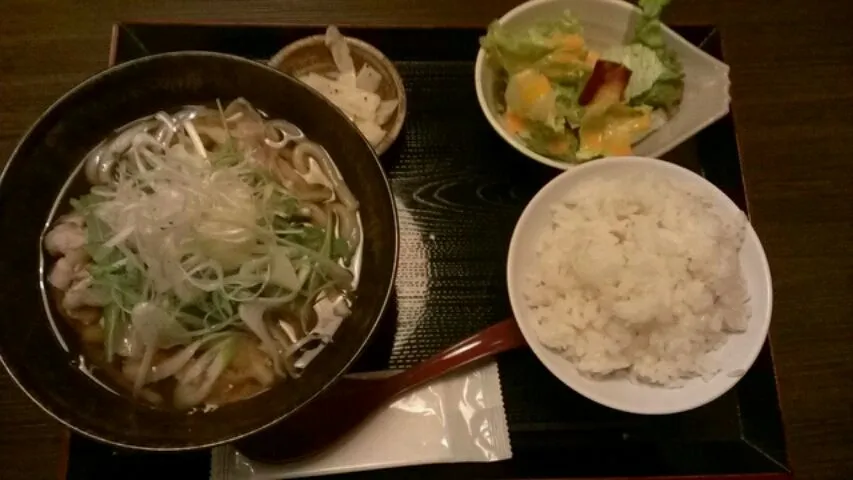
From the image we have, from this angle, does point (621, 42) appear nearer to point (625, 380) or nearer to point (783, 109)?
point (783, 109)

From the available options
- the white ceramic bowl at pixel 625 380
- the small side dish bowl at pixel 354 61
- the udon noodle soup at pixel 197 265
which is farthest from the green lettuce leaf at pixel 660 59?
the udon noodle soup at pixel 197 265

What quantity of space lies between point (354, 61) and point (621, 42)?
0.69 meters

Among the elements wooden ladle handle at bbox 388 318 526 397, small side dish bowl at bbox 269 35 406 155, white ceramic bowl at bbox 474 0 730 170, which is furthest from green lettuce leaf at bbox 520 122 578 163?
wooden ladle handle at bbox 388 318 526 397

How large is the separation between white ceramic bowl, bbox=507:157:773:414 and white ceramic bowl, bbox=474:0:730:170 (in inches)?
4.8

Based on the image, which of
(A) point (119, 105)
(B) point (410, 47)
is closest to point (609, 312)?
(B) point (410, 47)

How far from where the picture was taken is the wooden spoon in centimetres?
146

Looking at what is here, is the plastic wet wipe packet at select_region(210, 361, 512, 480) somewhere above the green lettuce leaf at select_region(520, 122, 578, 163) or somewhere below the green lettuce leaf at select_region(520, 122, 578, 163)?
below

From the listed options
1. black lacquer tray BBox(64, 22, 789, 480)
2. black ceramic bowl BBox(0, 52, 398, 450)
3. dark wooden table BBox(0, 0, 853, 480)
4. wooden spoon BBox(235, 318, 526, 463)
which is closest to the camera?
black ceramic bowl BBox(0, 52, 398, 450)

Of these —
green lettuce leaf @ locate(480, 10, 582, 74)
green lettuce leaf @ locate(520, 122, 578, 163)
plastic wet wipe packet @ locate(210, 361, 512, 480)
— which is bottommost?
plastic wet wipe packet @ locate(210, 361, 512, 480)

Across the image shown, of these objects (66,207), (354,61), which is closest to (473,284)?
(354,61)

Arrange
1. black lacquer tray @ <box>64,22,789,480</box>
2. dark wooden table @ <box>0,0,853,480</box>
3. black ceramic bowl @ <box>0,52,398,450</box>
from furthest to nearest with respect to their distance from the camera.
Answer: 1. dark wooden table @ <box>0,0,853,480</box>
2. black lacquer tray @ <box>64,22,789,480</box>
3. black ceramic bowl @ <box>0,52,398,450</box>

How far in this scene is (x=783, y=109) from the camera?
6.31 ft

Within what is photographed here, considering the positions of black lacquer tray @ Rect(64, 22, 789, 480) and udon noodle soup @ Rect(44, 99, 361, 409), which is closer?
udon noodle soup @ Rect(44, 99, 361, 409)

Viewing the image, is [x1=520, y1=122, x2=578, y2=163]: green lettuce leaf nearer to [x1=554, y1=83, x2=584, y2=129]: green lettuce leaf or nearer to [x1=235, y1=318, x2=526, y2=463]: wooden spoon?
[x1=554, y1=83, x2=584, y2=129]: green lettuce leaf
